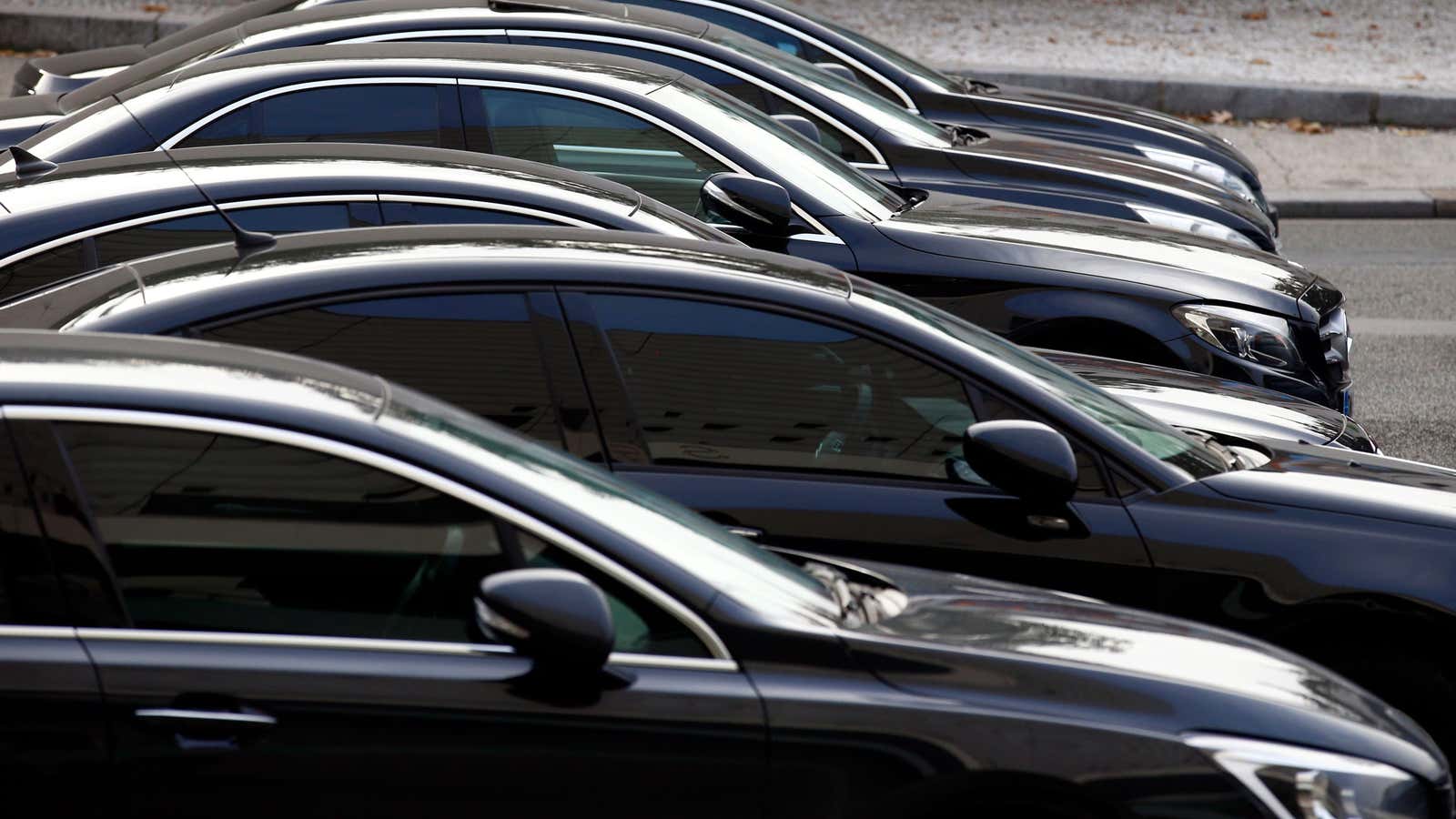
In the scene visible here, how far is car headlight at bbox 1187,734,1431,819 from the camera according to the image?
2.75 m

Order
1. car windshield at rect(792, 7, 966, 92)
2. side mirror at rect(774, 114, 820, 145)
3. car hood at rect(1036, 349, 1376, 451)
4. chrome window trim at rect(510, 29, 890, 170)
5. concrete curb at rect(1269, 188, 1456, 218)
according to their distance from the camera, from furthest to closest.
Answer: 1. concrete curb at rect(1269, 188, 1456, 218)
2. car windshield at rect(792, 7, 966, 92)
3. side mirror at rect(774, 114, 820, 145)
4. chrome window trim at rect(510, 29, 890, 170)
5. car hood at rect(1036, 349, 1376, 451)

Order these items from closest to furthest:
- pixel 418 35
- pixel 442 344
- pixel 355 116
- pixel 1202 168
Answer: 1. pixel 442 344
2. pixel 355 116
3. pixel 418 35
4. pixel 1202 168

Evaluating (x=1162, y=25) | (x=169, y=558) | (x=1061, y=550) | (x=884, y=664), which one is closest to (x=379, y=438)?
(x=169, y=558)

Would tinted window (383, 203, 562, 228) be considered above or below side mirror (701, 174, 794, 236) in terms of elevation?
above

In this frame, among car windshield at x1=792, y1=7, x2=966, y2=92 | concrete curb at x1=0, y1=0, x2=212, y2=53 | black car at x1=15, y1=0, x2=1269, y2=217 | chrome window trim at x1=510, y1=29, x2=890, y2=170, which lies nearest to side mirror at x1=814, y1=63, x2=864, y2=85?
black car at x1=15, y1=0, x2=1269, y2=217

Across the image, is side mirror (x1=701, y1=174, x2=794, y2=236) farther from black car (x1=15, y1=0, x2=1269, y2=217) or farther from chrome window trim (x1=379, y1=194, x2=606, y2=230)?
black car (x1=15, y1=0, x2=1269, y2=217)

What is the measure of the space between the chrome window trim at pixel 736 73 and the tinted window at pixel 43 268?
322 cm

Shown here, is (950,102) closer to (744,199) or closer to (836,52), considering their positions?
(836,52)

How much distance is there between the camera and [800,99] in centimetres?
799

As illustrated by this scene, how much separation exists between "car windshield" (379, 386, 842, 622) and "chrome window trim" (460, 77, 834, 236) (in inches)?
127

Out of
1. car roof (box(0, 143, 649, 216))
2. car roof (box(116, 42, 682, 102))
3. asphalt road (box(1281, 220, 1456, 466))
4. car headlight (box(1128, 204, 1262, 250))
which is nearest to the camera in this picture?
car roof (box(0, 143, 649, 216))

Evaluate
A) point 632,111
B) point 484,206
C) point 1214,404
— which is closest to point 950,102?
point 632,111

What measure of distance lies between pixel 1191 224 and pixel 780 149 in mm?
2763

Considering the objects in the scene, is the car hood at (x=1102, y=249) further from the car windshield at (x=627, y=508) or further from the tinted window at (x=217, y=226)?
the car windshield at (x=627, y=508)
